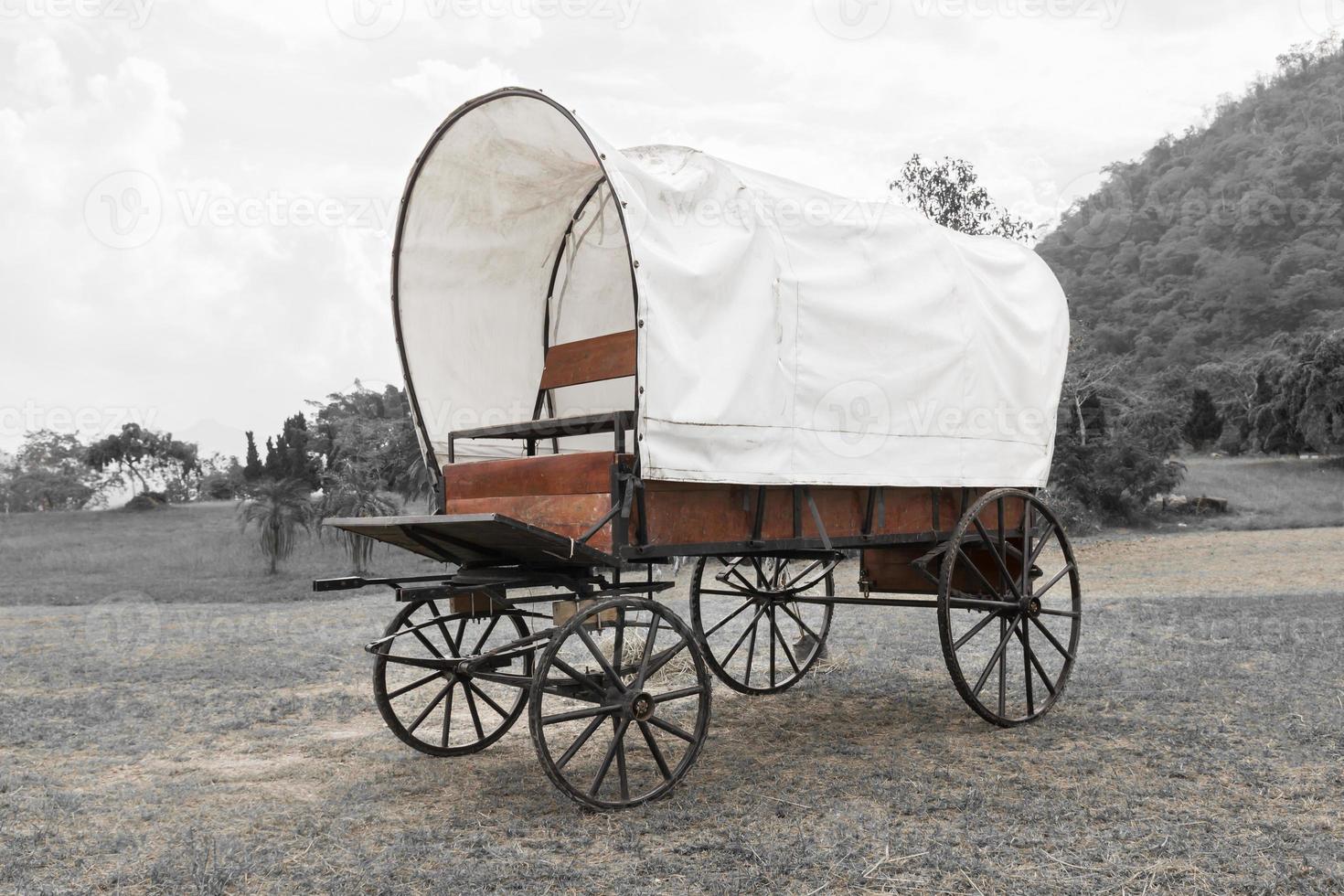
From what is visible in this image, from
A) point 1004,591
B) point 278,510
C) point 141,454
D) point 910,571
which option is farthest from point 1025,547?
point 141,454

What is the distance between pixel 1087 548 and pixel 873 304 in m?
→ 15.3

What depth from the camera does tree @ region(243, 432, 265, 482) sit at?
2745 cm

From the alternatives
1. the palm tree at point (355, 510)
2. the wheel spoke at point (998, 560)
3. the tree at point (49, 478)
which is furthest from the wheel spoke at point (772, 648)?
the tree at point (49, 478)

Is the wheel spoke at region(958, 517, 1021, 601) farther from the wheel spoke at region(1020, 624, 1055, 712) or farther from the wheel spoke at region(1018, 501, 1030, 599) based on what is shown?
the wheel spoke at region(1020, 624, 1055, 712)

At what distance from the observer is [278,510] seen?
55.6 ft

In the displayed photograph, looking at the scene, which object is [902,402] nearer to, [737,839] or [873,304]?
[873,304]

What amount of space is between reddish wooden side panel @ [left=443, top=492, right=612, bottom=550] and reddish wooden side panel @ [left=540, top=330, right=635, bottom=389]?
905mm

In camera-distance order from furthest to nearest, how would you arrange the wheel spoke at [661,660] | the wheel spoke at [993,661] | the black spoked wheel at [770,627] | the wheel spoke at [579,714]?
1. the black spoked wheel at [770,627]
2. the wheel spoke at [993,661]
3. the wheel spoke at [661,660]
4. the wheel spoke at [579,714]

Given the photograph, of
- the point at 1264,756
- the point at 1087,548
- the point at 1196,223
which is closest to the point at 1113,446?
the point at 1087,548

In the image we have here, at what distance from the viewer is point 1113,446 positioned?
71.6ft

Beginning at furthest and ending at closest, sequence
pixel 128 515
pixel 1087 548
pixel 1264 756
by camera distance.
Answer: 1. pixel 128 515
2. pixel 1087 548
3. pixel 1264 756

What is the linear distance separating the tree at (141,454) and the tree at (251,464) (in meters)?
1.86

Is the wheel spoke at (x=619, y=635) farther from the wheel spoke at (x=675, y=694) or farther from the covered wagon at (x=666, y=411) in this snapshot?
the wheel spoke at (x=675, y=694)

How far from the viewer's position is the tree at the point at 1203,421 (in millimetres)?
32656
